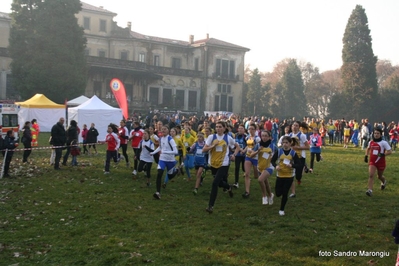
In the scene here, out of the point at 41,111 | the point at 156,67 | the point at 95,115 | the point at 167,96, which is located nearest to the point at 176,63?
the point at 156,67

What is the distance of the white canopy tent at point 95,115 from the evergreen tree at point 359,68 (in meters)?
41.1

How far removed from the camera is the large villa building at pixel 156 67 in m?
52.4

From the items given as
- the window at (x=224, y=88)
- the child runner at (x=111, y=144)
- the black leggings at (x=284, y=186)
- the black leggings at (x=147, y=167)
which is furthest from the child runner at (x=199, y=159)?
the window at (x=224, y=88)

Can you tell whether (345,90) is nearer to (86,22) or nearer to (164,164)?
(86,22)

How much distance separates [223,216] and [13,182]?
22.7 ft

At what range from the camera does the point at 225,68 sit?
6469cm

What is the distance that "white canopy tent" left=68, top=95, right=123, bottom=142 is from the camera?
82.2 feet

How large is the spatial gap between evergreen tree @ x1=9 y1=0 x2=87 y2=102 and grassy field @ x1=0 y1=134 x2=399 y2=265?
30.0 meters

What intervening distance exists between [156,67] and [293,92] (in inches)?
958

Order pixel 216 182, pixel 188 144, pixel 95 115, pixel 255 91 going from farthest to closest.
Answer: pixel 255 91
pixel 95 115
pixel 188 144
pixel 216 182

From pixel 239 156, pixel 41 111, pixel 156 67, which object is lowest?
pixel 239 156

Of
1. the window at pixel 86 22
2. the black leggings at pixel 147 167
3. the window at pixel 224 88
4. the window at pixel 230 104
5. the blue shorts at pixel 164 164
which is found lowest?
the black leggings at pixel 147 167

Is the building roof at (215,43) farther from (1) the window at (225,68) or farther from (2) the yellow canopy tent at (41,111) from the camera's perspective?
(2) the yellow canopy tent at (41,111)

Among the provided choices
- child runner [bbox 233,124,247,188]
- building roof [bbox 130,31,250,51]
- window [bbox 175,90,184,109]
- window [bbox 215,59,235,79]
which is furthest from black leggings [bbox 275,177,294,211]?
window [bbox 215,59,235,79]
